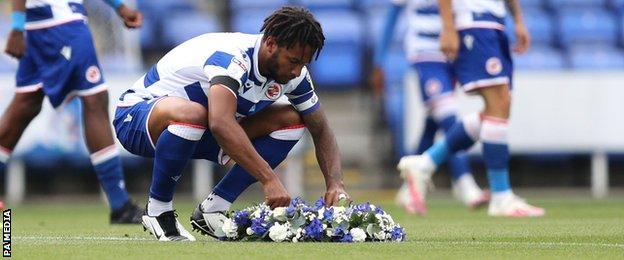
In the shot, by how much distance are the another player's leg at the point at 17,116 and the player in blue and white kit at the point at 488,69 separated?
286 cm

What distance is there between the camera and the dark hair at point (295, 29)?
258 inches

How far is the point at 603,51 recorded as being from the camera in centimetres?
1702

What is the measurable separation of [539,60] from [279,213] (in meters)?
10.3

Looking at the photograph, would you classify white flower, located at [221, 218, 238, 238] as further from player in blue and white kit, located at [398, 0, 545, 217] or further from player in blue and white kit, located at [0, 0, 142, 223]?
player in blue and white kit, located at [398, 0, 545, 217]

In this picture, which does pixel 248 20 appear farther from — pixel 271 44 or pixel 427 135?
pixel 271 44

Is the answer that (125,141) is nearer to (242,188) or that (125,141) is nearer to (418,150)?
(242,188)

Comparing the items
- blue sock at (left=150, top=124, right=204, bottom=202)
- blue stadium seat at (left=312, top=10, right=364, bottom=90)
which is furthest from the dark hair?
blue stadium seat at (left=312, top=10, right=364, bottom=90)

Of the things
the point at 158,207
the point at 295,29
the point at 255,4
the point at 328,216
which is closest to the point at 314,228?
the point at 328,216

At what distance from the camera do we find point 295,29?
6.56 m

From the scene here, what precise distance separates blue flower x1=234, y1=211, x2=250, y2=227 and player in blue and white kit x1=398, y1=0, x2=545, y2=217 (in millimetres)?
3620

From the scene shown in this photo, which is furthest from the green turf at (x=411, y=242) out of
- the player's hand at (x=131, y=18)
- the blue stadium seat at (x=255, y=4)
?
the blue stadium seat at (x=255, y=4)

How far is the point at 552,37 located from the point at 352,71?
8.76 feet

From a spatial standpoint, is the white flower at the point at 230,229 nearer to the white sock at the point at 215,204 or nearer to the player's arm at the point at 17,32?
the white sock at the point at 215,204

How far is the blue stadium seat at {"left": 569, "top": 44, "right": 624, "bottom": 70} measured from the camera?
16.5 meters
